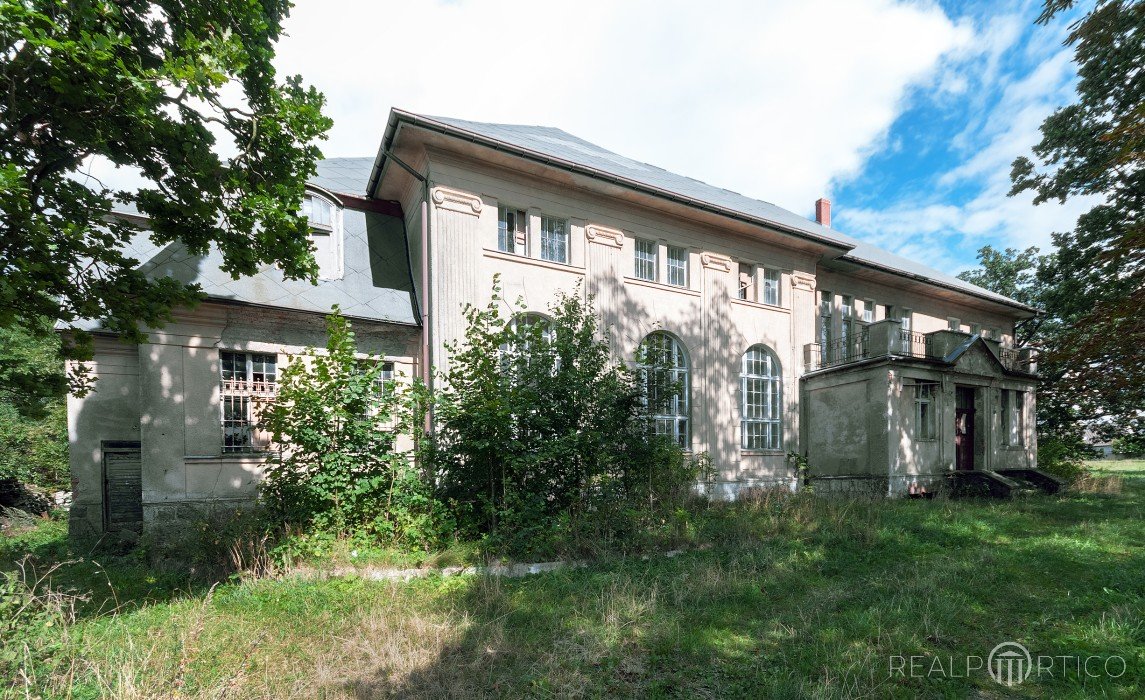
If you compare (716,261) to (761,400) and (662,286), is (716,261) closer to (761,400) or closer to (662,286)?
(662,286)

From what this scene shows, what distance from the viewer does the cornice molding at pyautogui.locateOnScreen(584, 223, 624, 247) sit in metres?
13.6

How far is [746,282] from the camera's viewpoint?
648 inches

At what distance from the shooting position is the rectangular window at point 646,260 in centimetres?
1464

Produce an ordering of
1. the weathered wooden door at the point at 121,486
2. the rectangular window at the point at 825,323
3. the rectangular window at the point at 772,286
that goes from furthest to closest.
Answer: the rectangular window at the point at 825,323 < the rectangular window at the point at 772,286 < the weathered wooden door at the point at 121,486

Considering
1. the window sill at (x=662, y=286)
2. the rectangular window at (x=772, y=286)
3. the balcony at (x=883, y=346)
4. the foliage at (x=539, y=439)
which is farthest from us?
the rectangular window at (x=772, y=286)

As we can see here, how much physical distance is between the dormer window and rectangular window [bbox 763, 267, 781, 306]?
1205 cm

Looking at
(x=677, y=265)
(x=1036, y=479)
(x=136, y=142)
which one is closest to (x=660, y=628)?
(x=136, y=142)

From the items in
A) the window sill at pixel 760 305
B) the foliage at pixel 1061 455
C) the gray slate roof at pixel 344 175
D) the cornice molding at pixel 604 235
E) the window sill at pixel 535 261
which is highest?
the gray slate roof at pixel 344 175

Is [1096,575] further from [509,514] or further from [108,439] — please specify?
[108,439]

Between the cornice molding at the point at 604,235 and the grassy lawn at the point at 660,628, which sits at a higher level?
the cornice molding at the point at 604,235

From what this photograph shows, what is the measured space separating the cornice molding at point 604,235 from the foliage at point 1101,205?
8954mm

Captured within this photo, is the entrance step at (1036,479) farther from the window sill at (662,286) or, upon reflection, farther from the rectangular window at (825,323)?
the window sill at (662,286)

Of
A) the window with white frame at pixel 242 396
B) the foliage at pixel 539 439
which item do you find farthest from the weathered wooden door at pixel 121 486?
the foliage at pixel 539 439

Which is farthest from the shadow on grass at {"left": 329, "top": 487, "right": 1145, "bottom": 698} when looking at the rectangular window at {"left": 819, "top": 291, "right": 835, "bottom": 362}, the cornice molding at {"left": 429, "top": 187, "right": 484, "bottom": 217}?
the rectangular window at {"left": 819, "top": 291, "right": 835, "bottom": 362}
